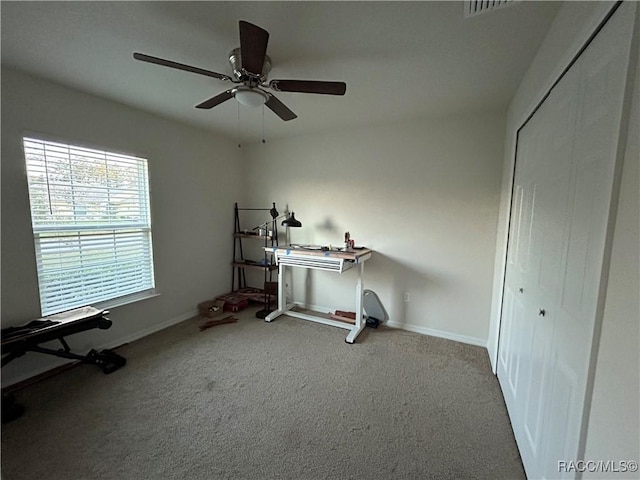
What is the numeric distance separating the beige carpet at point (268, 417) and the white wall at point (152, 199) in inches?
19.3

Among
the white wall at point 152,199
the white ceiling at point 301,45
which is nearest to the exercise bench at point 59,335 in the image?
the white wall at point 152,199

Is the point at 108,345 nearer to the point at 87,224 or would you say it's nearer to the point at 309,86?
the point at 87,224

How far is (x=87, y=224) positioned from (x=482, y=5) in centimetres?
332

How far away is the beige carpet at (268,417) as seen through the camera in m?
1.46

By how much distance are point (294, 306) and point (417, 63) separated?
10.2ft

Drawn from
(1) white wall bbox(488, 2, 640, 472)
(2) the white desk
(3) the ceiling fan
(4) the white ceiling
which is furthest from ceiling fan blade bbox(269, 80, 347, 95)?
(2) the white desk

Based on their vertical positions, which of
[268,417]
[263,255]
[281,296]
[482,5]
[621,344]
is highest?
[482,5]

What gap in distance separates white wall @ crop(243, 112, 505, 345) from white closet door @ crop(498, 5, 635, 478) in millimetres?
1013

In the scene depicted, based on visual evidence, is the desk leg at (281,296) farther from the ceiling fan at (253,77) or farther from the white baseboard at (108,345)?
the ceiling fan at (253,77)

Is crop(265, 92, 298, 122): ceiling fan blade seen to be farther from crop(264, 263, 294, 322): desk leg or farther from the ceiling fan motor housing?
crop(264, 263, 294, 322): desk leg

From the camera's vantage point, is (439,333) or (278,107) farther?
(439,333)

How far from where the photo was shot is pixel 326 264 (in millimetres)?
2926

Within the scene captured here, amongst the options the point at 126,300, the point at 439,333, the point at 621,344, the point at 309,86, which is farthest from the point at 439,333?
the point at 126,300

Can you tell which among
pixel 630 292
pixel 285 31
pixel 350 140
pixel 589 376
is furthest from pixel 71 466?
pixel 350 140
